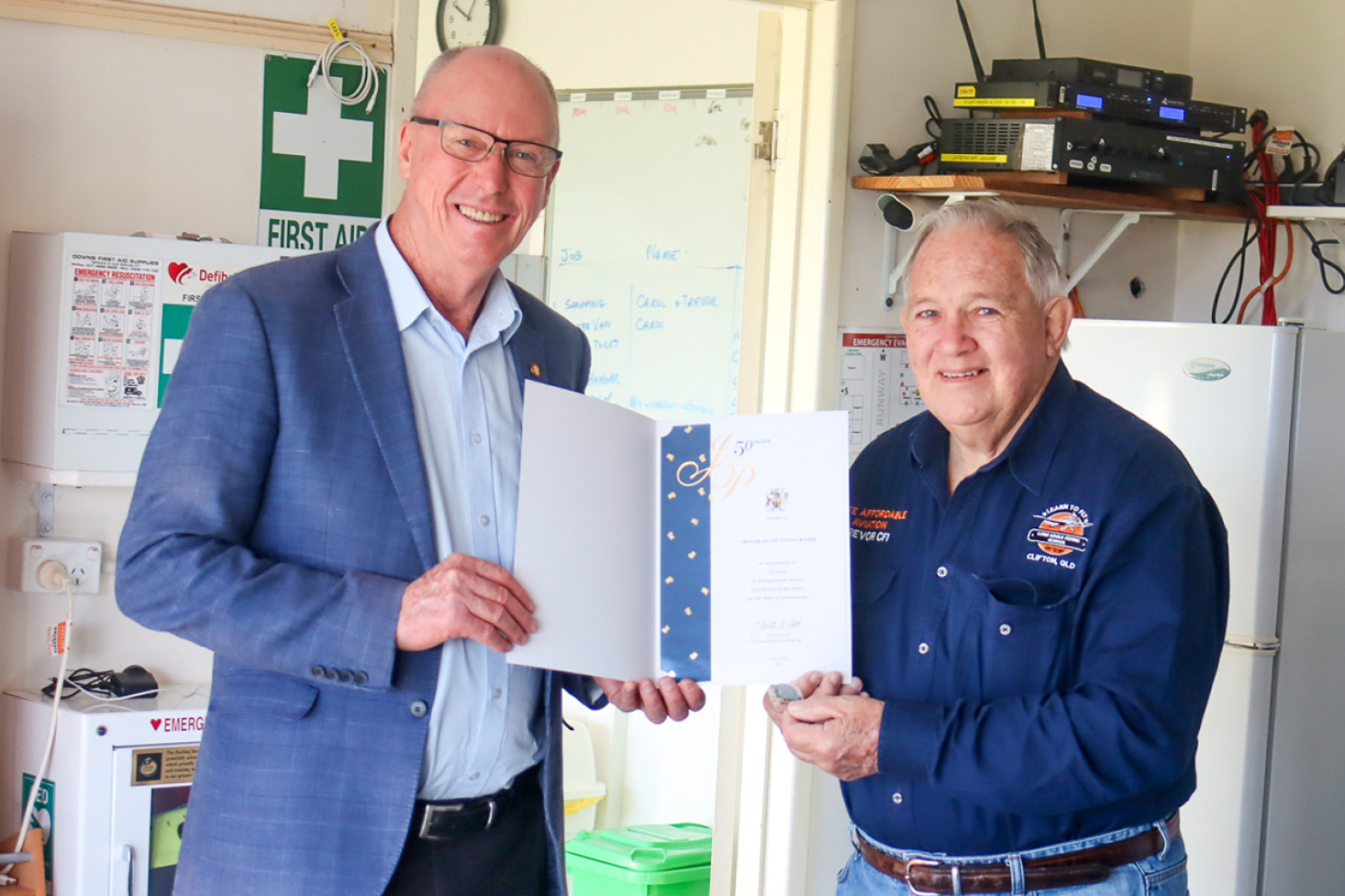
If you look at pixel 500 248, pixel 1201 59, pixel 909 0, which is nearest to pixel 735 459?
pixel 500 248

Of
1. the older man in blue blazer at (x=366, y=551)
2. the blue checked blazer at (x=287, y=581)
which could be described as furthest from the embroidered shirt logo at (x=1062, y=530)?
the blue checked blazer at (x=287, y=581)

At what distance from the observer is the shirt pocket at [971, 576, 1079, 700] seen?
1575 mm

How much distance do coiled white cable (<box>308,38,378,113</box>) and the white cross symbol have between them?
0.01m

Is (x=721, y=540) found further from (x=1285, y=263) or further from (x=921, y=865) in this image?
(x=1285, y=263)

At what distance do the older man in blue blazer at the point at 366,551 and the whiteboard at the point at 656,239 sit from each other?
252 centimetres

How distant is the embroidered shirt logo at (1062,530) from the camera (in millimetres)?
1580

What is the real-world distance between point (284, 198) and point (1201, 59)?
8.67ft

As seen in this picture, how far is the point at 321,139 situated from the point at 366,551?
150cm

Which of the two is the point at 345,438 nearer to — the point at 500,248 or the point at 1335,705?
the point at 500,248

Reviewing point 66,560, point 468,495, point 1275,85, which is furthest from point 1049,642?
point 1275,85

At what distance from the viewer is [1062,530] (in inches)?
62.7

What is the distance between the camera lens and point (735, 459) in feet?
5.49

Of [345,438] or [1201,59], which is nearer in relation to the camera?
[345,438]

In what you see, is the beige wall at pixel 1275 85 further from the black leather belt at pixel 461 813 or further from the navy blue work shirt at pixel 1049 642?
the black leather belt at pixel 461 813
